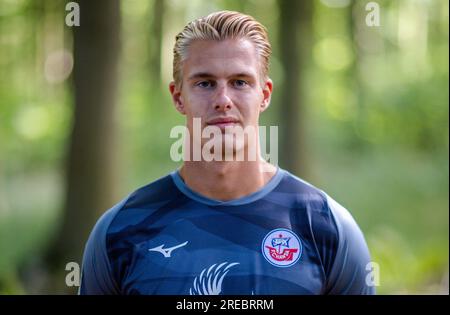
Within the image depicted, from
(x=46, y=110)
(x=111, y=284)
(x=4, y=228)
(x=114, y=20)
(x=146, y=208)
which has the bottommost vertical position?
(x=4, y=228)

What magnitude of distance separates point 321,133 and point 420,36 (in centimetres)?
237

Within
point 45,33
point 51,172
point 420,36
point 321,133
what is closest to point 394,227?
point 321,133

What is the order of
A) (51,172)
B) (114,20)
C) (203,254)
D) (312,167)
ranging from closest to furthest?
(203,254), (114,20), (312,167), (51,172)

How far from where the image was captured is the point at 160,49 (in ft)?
25.2

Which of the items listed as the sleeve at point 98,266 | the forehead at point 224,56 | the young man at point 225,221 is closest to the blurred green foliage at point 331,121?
the sleeve at point 98,266

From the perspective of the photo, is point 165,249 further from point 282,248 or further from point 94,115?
point 94,115

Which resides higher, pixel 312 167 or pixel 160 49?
pixel 160 49

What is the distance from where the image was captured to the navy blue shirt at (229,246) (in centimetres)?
247

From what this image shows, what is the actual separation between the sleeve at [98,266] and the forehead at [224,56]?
29.1 inches

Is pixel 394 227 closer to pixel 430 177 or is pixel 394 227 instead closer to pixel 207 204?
pixel 430 177

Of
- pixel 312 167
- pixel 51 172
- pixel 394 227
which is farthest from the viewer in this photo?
pixel 51 172

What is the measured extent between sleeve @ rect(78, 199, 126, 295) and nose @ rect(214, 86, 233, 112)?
0.64 metres
